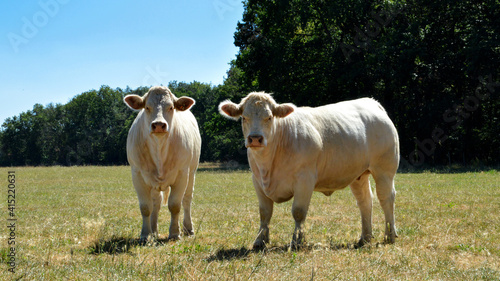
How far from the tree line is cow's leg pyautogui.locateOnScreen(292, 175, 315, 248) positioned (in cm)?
2560

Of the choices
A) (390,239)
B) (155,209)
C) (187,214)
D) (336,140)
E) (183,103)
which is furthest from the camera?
(187,214)

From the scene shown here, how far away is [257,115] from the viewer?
268 inches

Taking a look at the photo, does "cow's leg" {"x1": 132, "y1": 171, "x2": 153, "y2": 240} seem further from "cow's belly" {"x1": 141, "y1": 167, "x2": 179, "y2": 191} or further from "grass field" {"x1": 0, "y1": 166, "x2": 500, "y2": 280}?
"grass field" {"x1": 0, "y1": 166, "x2": 500, "y2": 280}

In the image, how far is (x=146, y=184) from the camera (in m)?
8.16

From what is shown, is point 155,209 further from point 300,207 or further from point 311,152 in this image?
point 311,152

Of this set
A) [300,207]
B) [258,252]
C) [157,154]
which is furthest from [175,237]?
[300,207]

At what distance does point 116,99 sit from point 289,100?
6390cm

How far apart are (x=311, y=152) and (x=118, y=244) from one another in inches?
135

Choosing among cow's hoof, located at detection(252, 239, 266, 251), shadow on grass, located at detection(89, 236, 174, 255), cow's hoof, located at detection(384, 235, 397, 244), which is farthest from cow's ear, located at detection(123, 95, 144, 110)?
cow's hoof, located at detection(384, 235, 397, 244)

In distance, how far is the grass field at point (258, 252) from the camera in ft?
17.5

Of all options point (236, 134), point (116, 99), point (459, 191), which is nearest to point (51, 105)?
point (116, 99)

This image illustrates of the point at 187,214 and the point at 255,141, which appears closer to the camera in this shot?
the point at 255,141

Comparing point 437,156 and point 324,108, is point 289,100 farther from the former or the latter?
point 324,108

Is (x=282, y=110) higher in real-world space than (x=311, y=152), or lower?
higher
